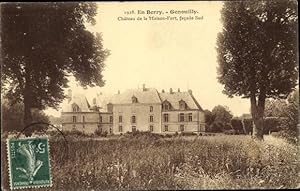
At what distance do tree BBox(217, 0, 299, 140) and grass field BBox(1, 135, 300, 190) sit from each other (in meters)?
0.26

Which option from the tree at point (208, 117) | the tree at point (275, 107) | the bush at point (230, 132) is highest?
the tree at point (275, 107)

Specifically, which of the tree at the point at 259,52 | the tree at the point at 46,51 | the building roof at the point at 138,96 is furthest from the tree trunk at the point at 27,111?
the tree at the point at 259,52

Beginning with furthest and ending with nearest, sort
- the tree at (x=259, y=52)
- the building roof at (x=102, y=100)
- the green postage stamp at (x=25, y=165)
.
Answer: the tree at (x=259, y=52), the building roof at (x=102, y=100), the green postage stamp at (x=25, y=165)

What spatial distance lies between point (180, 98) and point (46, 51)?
125 centimetres

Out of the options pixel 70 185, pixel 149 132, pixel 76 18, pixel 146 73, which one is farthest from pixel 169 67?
pixel 70 185

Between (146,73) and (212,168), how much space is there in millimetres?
1049

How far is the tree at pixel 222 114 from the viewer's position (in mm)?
4750

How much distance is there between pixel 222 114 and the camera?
15.7 feet

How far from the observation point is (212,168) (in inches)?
189

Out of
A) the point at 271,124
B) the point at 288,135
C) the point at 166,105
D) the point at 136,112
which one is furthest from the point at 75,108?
the point at 288,135

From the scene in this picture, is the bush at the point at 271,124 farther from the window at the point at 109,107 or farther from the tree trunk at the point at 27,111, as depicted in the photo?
the tree trunk at the point at 27,111

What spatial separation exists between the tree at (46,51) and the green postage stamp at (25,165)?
0.66ft

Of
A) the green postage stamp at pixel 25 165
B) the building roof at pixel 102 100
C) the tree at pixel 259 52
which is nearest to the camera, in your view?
the green postage stamp at pixel 25 165

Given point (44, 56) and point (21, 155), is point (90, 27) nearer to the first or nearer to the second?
point (44, 56)
